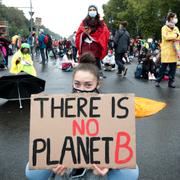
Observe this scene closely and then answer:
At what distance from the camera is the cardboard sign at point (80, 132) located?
2447 millimetres

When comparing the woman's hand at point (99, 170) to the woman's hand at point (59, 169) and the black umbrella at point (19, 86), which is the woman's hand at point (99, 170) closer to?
the woman's hand at point (59, 169)

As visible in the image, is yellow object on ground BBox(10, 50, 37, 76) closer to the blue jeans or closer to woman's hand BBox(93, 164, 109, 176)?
the blue jeans

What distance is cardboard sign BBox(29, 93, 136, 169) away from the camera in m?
2.45

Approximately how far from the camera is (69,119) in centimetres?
248

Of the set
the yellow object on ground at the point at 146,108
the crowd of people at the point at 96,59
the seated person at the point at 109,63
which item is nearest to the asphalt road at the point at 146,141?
the crowd of people at the point at 96,59

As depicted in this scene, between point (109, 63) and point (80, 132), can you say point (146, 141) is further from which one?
point (109, 63)

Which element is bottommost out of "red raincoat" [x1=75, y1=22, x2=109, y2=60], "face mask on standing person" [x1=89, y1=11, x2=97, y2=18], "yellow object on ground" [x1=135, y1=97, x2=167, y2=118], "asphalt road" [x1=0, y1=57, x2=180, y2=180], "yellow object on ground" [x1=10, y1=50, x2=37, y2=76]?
"asphalt road" [x1=0, y1=57, x2=180, y2=180]

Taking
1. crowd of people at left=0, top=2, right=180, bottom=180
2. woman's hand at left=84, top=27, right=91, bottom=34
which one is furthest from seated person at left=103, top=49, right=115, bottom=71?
woman's hand at left=84, top=27, right=91, bottom=34

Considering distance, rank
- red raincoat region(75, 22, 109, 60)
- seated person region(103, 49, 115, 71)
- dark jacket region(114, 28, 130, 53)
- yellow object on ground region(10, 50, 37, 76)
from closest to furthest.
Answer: yellow object on ground region(10, 50, 37, 76)
red raincoat region(75, 22, 109, 60)
dark jacket region(114, 28, 130, 53)
seated person region(103, 49, 115, 71)

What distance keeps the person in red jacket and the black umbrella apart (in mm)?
1677

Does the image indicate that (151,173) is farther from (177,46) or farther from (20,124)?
(177,46)

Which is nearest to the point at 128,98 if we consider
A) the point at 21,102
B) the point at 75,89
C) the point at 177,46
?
the point at 75,89

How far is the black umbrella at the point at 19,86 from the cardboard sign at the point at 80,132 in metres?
6.18

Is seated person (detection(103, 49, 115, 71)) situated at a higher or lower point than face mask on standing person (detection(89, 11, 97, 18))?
lower
